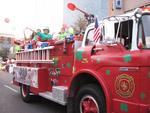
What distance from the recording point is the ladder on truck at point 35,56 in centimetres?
963

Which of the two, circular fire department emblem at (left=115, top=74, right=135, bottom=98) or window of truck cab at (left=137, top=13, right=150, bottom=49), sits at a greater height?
window of truck cab at (left=137, top=13, right=150, bottom=49)

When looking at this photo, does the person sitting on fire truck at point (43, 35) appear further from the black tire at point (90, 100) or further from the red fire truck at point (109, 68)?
the black tire at point (90, 100)

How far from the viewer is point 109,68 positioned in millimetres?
6461

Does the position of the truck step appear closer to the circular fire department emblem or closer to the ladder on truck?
the ladder on truck

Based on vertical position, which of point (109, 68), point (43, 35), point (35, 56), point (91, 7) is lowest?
point (109, 68)

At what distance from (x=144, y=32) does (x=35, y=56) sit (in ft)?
16.6

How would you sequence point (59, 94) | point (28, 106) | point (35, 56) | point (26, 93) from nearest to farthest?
point (59, 94) < point (35, 56) < point (28, 106) < point (26, 93)

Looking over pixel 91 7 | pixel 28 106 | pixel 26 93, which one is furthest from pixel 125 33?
pixel 91 7

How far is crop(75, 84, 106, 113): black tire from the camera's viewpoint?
6.66 metres

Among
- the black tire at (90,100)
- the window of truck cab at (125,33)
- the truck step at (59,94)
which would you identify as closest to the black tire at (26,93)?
the truck step at (59,94)

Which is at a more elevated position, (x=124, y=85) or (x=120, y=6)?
(x=120, y=6)

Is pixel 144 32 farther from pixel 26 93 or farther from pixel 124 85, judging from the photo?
pixel 26 93

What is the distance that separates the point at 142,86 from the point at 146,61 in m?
0.41

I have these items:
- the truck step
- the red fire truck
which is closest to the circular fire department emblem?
the red fire truck
